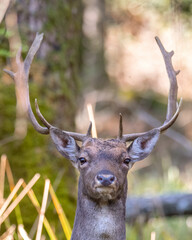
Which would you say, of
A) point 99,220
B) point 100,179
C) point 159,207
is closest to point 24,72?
point 100,179

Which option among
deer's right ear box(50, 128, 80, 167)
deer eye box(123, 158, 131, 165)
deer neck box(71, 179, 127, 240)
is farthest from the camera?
deer's right ear box(50, 128, 80, 167)

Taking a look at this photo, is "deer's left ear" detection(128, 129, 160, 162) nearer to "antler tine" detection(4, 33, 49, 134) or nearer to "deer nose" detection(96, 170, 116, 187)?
"deer nose" detection(96, 170, 116, 187)

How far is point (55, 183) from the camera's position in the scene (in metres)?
6.88

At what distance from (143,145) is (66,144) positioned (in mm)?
709

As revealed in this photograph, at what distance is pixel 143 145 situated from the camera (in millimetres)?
5625

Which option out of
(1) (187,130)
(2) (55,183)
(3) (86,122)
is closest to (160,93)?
(1) (187,130)

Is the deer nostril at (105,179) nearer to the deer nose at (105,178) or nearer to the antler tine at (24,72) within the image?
the deer nose at (105,178)

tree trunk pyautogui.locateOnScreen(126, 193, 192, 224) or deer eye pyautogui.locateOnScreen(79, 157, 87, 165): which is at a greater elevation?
deer eye pyautogui.locateOnScreen(79, 157, 87, 165)

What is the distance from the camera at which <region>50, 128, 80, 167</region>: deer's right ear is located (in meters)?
5.48

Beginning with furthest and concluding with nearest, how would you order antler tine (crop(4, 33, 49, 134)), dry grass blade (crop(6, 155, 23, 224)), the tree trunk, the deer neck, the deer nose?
the tree trunk < dry grass blade (crop(6, 155, 23, 224)) < antler tine (crop(4, 33, 49, 134)) < the deer neck < the deer nose

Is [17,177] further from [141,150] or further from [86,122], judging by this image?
[86,122]

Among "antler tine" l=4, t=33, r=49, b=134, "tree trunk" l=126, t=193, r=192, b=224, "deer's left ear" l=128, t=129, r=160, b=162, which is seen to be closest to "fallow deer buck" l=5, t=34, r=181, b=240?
"deer's left ear" l=128, t=129, r=160, b=162

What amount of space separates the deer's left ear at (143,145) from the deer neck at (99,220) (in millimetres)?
437

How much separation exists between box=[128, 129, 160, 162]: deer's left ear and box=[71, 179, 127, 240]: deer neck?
17.2 inches
